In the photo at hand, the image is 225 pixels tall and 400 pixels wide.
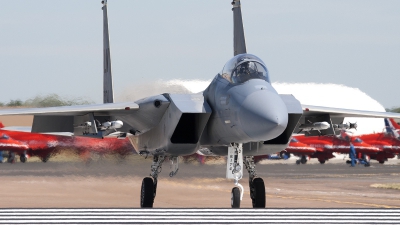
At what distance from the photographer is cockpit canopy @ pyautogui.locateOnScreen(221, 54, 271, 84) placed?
11.4 metres

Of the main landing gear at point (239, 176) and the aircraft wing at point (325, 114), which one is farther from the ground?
the aircraft wing at point (325, 114)

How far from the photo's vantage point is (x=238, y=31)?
15.1m

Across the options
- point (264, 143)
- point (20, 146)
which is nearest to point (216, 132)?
point (264, 143)

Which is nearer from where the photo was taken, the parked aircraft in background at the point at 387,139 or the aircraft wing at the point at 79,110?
the aircraft wing at the point at 79,110

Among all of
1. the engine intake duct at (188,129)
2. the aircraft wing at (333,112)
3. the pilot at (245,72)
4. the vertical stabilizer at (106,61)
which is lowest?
the engine intake duct at (188,129)

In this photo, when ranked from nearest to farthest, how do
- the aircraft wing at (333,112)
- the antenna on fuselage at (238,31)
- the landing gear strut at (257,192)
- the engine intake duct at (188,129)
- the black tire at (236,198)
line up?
the black tire at (236,198), the engine intake duct at (188,129), the landing gear strut at (257,192), the aircraft wing at (333,112), the antenna on fuselage at (238,31)

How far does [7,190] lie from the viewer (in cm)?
1895

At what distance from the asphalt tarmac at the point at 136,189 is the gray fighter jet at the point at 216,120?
2.46 m

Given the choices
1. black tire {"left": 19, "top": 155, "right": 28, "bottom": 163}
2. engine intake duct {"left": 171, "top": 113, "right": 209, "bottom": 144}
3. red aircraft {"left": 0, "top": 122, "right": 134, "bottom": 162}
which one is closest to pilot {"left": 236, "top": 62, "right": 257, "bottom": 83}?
engine intake duct {"left": 171, "top": 113, "right": 209, "bottom": 144}

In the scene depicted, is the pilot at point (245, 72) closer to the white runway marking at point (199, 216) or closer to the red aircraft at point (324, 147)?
the white runway marking at point (199, 216)

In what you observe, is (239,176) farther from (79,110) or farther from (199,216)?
(79,110)

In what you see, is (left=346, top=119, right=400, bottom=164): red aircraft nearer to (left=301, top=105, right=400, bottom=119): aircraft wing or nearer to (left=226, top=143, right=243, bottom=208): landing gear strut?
(left=301, top=105, right=400, bottom=119): aircraft wing

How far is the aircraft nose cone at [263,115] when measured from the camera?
33.3 ft

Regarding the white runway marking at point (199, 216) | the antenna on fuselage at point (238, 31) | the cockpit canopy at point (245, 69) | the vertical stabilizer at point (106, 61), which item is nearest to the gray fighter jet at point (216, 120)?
the cockpit canopy at point (245, 69)
